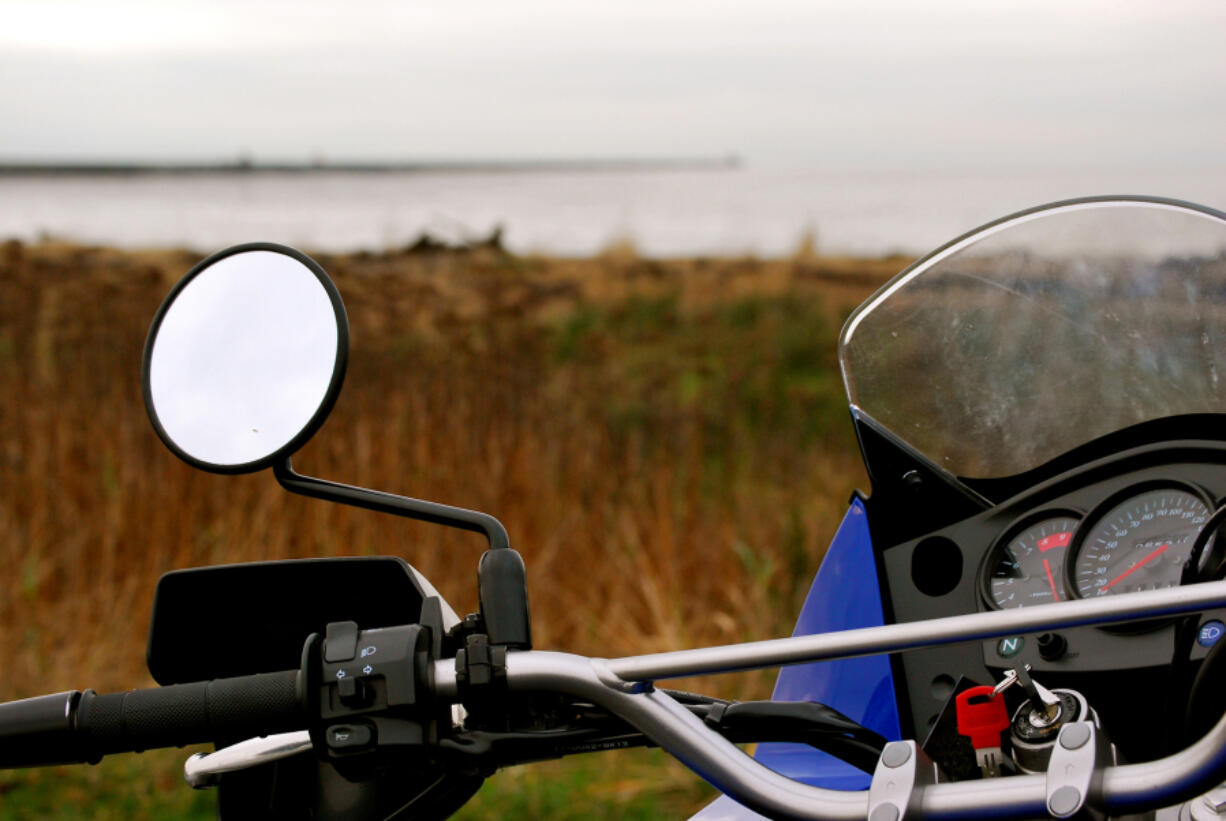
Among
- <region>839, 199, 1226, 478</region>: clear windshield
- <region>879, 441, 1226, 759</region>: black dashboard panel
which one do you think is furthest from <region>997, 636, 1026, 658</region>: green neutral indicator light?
<region>839, 199, 1226, 478</region>: clear windshield

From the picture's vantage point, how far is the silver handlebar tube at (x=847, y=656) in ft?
3.21

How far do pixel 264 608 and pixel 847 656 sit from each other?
→ 69 centimetres

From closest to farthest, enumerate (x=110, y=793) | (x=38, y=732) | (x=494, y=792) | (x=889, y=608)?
1. (x=38, y=732)
2. (x=889, y=608)
3. (x=494, y=792)
4. (x=110, y=793)

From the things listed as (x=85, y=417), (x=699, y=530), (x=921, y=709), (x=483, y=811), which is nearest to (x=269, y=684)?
(x=921, y=709)

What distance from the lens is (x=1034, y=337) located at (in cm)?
174

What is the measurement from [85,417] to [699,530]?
312 cm

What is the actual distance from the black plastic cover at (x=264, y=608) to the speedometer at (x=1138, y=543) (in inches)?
33.5

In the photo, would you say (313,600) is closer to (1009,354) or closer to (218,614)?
(218,614)

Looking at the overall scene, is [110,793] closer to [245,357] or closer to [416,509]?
[245,357]

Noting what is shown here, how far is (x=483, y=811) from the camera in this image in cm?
428

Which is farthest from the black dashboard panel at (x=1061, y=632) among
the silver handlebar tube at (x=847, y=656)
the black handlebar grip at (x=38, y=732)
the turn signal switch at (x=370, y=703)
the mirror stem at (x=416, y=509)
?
the black handlebar grip at (x=38, y=732)

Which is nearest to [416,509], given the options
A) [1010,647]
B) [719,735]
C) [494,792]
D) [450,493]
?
[719,735]

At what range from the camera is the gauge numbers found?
168cm

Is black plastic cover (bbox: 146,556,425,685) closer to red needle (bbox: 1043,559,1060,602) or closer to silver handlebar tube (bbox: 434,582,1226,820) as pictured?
silver handlebar tube (bbox: 434,582,1226,820)
